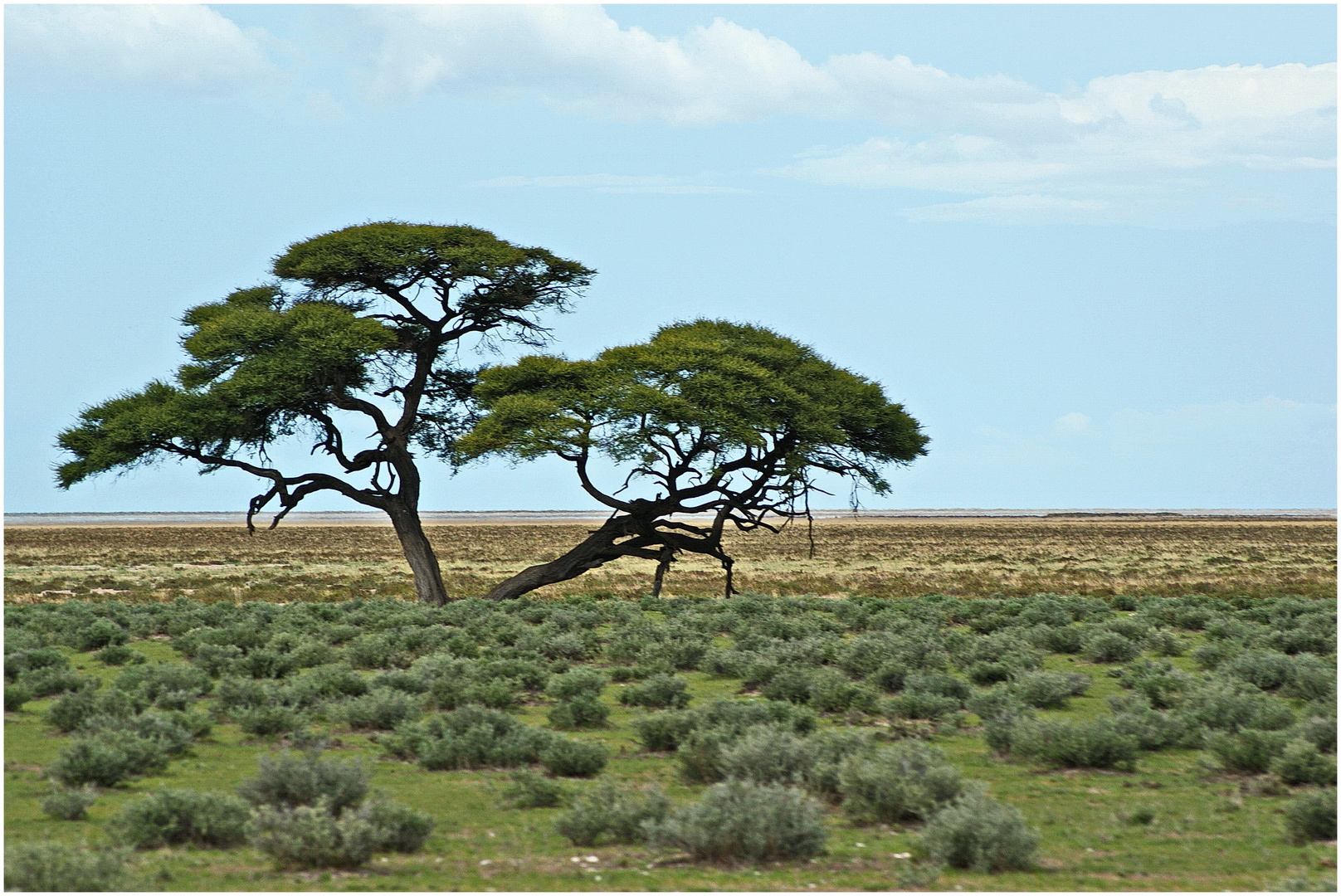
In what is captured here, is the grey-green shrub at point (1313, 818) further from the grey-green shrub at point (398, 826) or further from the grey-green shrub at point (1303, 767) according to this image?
the grey-green shrub at point (398, 826)

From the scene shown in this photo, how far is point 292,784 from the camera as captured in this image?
1005 centimetres

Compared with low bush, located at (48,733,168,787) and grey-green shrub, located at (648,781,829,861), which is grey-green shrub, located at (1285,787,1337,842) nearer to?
grey-green shrub, located at (648,781,829,861)

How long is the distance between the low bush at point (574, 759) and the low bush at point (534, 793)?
1.10 meters

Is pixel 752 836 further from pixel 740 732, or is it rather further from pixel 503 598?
pixel 503 598

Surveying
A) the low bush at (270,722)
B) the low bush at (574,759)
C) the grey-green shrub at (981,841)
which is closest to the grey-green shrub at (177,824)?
the low bush at (574,759)

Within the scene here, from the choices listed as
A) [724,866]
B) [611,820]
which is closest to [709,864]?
[724,866]

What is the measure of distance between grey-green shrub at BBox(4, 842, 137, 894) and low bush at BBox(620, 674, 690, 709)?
29.9 ft

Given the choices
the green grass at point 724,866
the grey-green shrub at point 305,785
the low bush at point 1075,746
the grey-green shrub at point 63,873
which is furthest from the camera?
the low bush at point 1075,746

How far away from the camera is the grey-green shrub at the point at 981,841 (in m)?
8.90

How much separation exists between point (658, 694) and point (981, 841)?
27.0ft

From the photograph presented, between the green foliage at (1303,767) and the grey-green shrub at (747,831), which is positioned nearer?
the grey-green shrub at (747,831)

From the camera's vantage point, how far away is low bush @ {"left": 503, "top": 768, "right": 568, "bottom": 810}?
11.0 metres

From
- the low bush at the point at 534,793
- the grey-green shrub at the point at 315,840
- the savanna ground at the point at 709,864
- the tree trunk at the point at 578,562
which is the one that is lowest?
the savanna ground at the point at 709,864

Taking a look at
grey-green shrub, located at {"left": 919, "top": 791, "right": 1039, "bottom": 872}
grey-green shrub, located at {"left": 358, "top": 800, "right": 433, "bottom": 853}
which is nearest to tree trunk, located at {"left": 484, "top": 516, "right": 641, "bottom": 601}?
grey-green shrub, located at {"left": 358, "top": 800, "right": 433, "bottom": 853}
